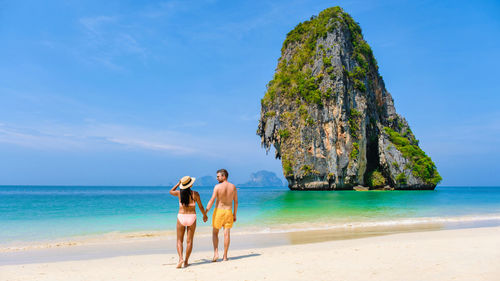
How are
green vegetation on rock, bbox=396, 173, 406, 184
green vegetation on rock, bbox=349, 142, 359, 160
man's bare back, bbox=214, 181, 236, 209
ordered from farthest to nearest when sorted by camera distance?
green vegetation on rock, bbox=396, 173, 406, 184
green vegetation on rock, bbox=349, 142, 359, 160
man's bare back, bbox=214, 181, 236, 209

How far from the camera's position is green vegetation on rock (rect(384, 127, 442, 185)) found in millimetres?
44500

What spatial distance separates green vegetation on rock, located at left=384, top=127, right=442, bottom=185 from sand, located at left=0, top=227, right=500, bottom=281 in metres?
41.9

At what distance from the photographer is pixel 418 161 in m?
44.9

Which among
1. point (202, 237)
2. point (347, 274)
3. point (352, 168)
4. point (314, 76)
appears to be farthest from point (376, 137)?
point (347, 274)

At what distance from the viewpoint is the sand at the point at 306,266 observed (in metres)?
4.41

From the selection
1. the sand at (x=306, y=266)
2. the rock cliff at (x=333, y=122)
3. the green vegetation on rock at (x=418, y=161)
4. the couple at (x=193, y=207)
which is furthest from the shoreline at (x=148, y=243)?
the green vegetation on rock at (x=418, y=161)

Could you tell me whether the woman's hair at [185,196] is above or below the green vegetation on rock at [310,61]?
below

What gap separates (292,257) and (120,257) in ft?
10.9

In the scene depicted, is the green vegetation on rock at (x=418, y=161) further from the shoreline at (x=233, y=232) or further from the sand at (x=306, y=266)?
the sand at (x=306, y=266)

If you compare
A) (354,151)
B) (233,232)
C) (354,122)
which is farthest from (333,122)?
(233,232)

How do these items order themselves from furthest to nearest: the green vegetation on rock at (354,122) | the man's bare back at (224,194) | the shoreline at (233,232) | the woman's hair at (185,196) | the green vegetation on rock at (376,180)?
the green vegetation on rock at (376,180)
the green vegetation on rock at (354,122)
the shoreline at (233,232)
the man's bare back at (224,194)
the woman's hair at (185,196)

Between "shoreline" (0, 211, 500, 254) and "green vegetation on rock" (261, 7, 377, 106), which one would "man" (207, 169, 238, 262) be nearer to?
"shoreline" (0, 211, 500, 254)

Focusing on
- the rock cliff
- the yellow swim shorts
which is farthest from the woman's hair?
the rock cliff

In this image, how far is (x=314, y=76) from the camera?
44.5m
